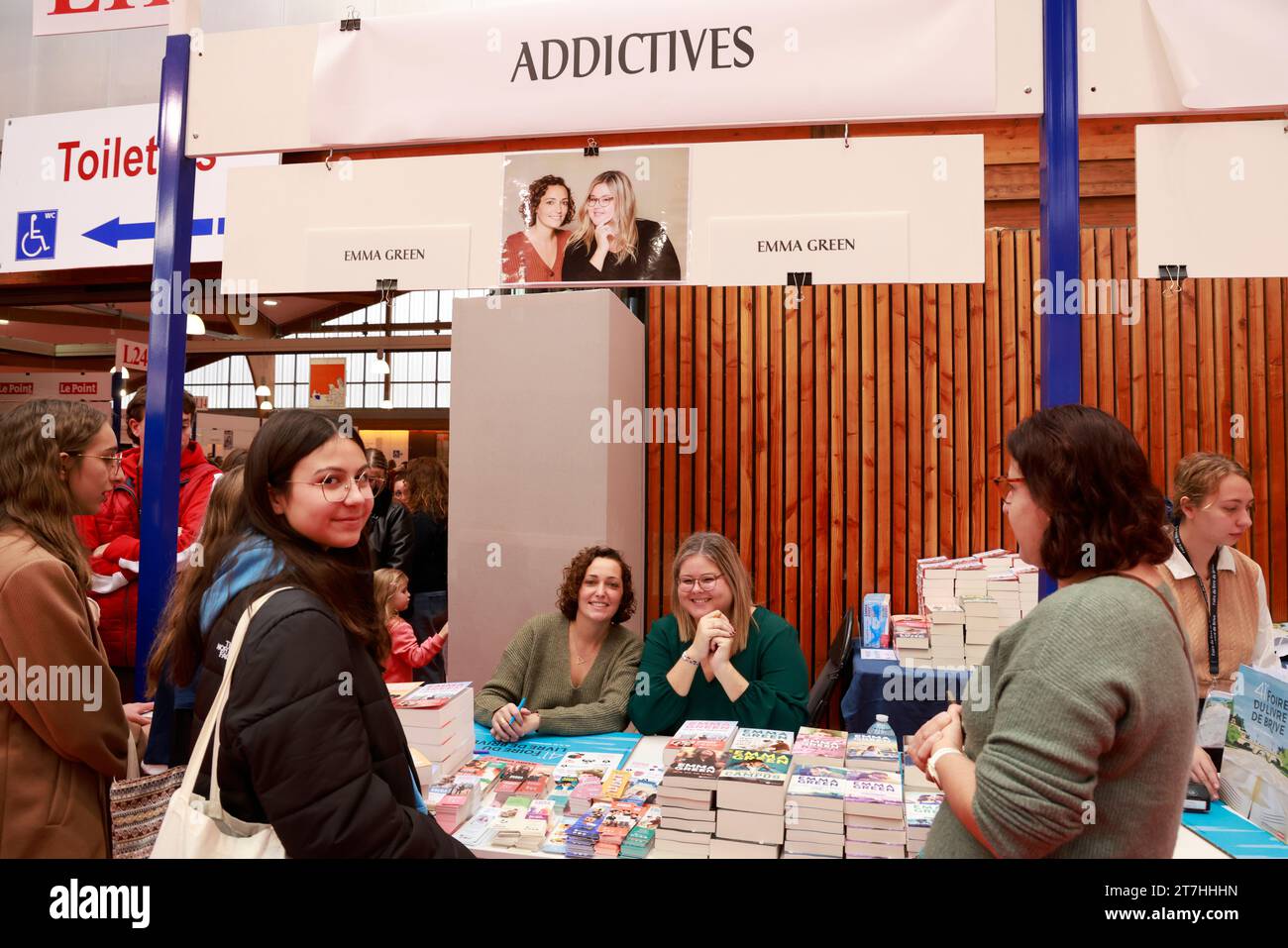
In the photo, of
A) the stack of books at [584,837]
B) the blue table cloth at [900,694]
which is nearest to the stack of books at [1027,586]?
the blue table cloth at [900,694]

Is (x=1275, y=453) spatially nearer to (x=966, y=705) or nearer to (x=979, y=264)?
(x=979, y=264)

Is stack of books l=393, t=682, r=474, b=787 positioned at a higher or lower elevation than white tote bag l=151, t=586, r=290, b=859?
lower

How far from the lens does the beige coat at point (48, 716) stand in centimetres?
190

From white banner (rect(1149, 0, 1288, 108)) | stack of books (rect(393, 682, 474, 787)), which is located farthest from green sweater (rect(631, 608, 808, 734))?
white banner (rect(1149, 0, 1288, 108))

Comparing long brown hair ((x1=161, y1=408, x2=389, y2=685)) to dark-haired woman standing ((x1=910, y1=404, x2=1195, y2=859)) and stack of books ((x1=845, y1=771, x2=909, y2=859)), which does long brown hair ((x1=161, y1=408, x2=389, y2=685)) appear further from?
stack of books ((x1=845, y1=771, x2=909, y2=859))

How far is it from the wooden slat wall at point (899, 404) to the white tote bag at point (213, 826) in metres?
4.60

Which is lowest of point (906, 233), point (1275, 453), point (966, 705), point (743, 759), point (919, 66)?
point (743, 759)

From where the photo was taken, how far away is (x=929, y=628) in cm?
466

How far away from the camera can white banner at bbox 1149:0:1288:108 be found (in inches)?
84.1

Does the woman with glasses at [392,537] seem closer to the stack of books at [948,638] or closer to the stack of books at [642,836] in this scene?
the stack of books at [948,638]

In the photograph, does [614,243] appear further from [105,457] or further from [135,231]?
[135,231]

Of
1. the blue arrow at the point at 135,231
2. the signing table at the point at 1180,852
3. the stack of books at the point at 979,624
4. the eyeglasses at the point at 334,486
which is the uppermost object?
the blue arrow at the point at 135,231
